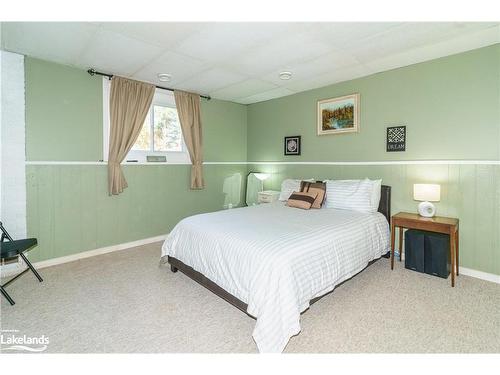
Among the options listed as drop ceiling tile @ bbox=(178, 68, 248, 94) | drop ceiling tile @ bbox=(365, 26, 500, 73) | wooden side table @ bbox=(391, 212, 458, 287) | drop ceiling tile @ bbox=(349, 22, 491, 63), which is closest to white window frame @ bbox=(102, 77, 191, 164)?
drop ceiling tile @ bbox=(178, 68, 248, 94)

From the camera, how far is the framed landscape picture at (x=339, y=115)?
12.6 feet

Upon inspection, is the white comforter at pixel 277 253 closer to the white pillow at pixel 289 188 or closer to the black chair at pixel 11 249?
the white pillow at pixel 289 188

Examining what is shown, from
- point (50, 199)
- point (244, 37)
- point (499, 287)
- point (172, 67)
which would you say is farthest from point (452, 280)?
point (50, 199)

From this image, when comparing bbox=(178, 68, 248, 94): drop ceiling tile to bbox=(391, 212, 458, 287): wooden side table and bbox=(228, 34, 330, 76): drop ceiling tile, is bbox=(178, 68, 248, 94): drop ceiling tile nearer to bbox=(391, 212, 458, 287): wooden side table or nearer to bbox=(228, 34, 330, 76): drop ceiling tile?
bbox=(228, 34, 330, 76): drop ceiling tile

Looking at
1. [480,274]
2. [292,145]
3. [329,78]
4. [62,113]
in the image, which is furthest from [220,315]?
[329,78]

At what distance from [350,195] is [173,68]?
2859mm

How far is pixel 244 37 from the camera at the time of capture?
257 cm

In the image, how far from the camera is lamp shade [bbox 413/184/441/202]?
9.53ft

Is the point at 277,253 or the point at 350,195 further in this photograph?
the point at 350,195

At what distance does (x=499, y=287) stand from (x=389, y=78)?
2717 mm

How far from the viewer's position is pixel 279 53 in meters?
2.95

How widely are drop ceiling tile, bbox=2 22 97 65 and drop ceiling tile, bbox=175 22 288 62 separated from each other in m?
0.92

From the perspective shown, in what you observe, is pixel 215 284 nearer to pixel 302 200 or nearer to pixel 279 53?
pixel 302 200

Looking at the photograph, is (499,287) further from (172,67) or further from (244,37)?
(172,67)
